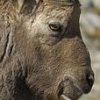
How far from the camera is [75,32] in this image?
7113 millimetres

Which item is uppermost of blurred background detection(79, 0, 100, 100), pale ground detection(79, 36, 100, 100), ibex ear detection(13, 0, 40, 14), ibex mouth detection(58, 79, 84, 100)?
ibex ear detection(13, 0, 40, 14)

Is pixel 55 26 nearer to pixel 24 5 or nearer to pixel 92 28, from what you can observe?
pixel 24 5

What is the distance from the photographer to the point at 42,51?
23.0 ft

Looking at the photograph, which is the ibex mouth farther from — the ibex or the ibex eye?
the ibex eye

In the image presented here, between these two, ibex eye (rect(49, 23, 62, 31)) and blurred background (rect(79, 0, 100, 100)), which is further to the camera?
blurred background (rect(79, 0, 100, 100))

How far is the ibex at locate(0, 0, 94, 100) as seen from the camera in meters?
6.99

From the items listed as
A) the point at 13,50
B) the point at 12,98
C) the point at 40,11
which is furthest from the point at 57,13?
the point at 12,98

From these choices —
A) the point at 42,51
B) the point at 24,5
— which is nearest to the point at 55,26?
the point at 42,51

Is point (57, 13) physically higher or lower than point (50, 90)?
higher

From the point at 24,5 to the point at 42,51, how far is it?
0.56 m

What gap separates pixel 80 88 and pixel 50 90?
0.36m

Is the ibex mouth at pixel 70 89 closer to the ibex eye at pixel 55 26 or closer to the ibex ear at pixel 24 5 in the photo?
the ibex eye at pixel 55 26

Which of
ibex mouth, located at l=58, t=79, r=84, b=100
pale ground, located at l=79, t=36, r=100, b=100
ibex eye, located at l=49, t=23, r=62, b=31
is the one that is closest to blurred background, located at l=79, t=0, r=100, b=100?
pale ground, located at l=79, t=36, r=100, b=100

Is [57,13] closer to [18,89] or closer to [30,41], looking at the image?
[30,41]
